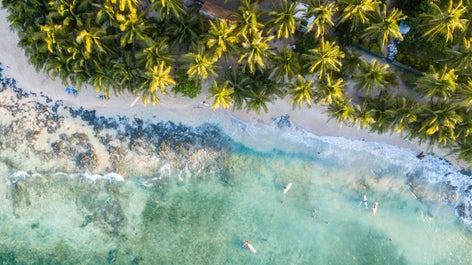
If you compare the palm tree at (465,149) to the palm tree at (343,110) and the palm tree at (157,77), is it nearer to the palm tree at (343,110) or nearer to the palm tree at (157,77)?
the palm tree at (343,110)

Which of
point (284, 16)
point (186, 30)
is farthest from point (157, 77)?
point (284, 16)

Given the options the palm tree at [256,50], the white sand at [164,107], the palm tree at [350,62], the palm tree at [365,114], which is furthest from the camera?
the white sand at [164,107]

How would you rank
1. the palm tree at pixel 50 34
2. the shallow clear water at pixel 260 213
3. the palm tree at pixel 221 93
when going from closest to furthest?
the palm tree at pixel 50 34 < the palm tree at pixel 221 93 < the shallow clear water at pixel 260 213

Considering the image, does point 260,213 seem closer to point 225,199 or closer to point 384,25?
point 225,199

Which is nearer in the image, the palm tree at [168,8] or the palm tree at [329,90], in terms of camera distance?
the palm tree at [168,8]

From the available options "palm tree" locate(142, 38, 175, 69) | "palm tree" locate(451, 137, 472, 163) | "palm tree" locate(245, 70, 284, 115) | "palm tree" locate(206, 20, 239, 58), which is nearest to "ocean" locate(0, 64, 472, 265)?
"palm tree" locate(451, 137, 472, 163)

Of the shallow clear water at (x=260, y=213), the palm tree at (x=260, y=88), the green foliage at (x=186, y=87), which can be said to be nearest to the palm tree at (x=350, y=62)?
the palm tree at (x=260, y=88)
